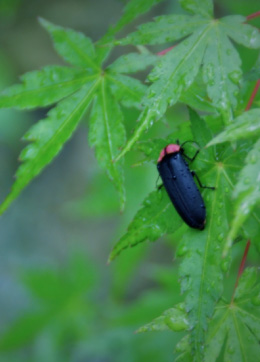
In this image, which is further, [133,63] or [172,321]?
[133,63]

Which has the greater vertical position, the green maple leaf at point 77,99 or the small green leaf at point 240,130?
the green maple leaf at point 77,99

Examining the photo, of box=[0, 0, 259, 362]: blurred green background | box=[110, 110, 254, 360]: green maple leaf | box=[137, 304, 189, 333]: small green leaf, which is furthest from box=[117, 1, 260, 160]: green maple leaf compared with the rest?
box=[0, 0, 259, 362]: blurred green background

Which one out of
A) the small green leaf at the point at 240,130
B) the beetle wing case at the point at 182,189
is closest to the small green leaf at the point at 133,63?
the beetle wing case at the point at 182,189

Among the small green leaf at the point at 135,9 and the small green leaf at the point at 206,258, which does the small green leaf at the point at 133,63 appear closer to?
the small green leaf at the point at 135,9

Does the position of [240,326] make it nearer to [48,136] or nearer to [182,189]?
[182,189]

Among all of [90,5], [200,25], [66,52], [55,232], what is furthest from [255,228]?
[90,5]

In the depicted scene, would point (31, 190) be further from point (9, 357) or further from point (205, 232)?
point (205, 232)

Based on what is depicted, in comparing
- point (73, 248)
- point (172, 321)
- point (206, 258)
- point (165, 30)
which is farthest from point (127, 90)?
point (73, 248)

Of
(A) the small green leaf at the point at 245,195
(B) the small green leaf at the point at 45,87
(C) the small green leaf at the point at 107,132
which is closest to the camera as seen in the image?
(A) the small green leaf at the point at 245,195
